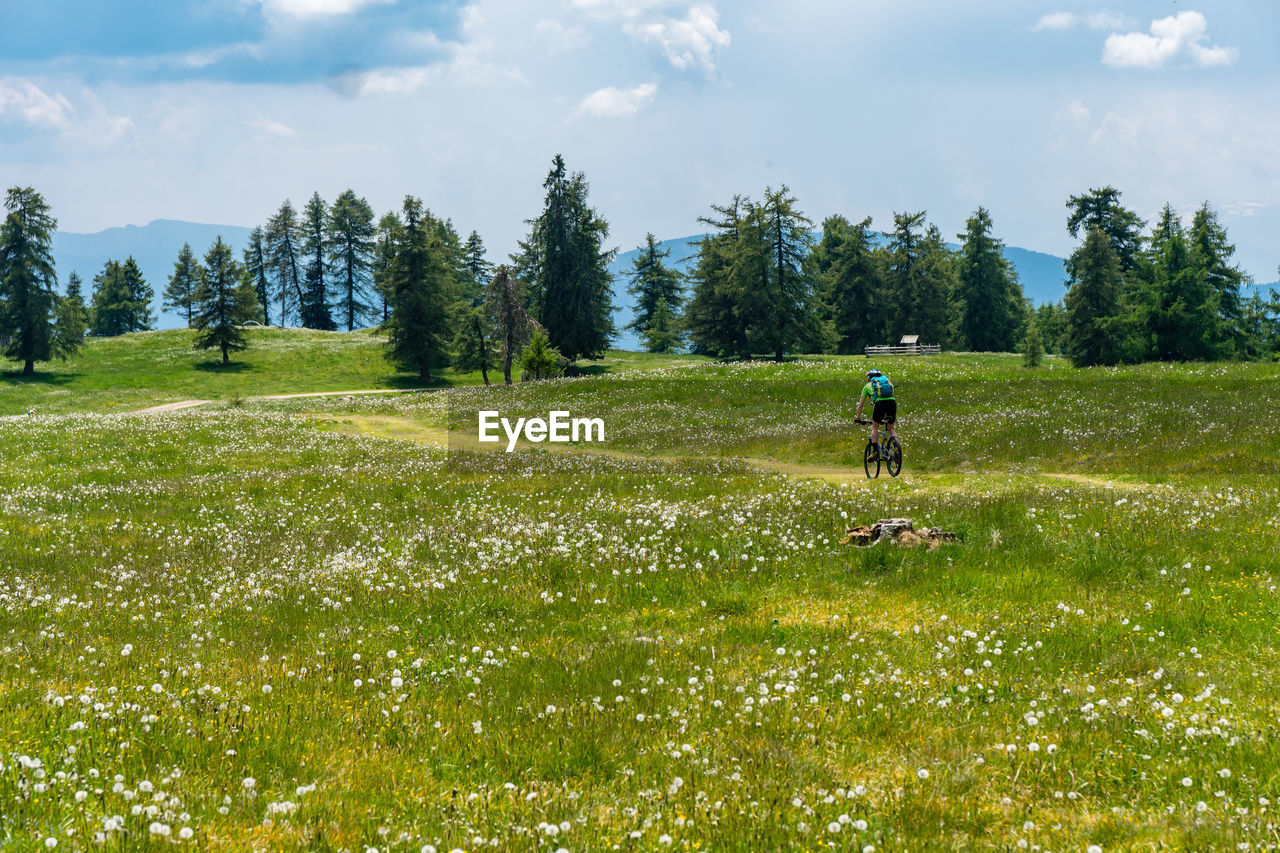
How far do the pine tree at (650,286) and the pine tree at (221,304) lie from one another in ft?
170

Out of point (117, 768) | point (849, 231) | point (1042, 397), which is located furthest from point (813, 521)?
point (849, 231)

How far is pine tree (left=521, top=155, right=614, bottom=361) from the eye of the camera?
78.2m

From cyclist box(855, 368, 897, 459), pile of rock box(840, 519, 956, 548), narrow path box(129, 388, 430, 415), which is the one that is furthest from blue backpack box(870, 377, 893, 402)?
narrow path box(129, 388, 430, 415)

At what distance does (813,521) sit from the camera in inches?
538

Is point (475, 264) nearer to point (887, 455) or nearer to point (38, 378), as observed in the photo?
point (38, 378)

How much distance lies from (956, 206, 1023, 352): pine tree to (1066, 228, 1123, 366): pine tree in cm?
2112

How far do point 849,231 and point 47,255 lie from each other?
85070 millimetres

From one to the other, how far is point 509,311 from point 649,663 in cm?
6084

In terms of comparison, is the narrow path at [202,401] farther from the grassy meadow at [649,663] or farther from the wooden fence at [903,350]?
the wooden fence at [903,350]

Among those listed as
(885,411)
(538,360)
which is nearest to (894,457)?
(885,411)

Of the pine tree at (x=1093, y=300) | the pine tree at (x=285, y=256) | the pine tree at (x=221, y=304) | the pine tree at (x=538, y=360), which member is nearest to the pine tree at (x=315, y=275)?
the pine tree at (x=285, y=256)

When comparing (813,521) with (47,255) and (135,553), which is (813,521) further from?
(47,255)

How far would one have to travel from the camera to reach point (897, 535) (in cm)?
→ 1212

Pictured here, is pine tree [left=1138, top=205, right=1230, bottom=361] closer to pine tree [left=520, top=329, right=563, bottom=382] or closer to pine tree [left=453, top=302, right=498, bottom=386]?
pine tree [left=520, top=329, right=563, bottom=382]
